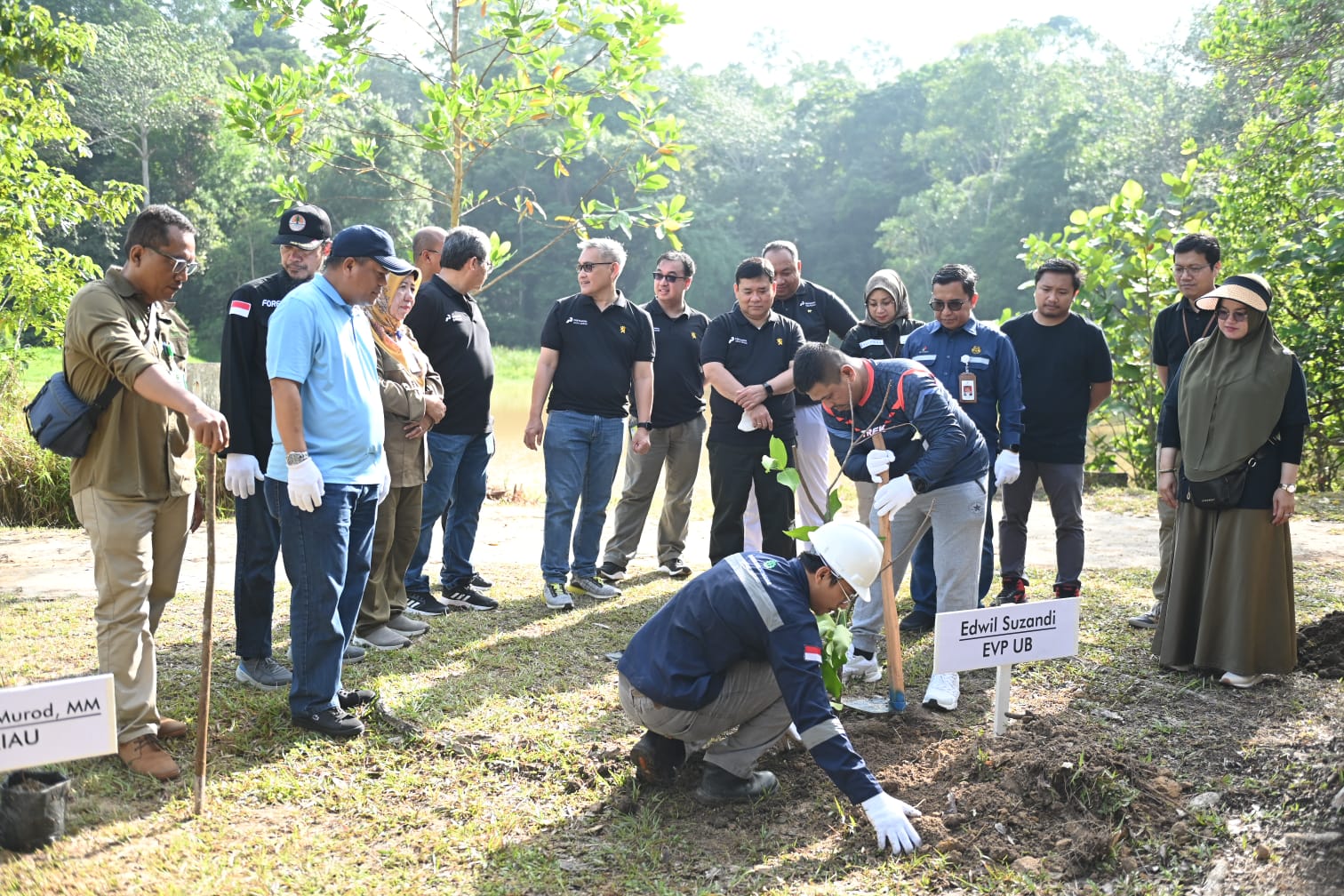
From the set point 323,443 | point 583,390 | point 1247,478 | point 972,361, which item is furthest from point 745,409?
point 323,443

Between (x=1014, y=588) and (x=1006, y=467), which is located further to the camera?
(x=1014, y=588)

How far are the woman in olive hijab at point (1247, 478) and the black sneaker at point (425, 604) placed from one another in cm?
371

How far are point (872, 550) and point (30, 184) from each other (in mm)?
8716

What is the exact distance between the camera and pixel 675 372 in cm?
661

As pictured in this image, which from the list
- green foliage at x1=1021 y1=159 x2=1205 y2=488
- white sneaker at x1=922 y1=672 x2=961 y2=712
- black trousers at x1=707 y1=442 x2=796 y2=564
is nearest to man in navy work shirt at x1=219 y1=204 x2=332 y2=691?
black trousers at x1=707 y1=442 x2=796 y2=564

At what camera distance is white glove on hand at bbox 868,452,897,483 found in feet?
14.1

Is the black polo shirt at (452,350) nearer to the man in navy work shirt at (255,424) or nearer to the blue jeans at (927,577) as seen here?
the man in navy work shirt at (255,424)

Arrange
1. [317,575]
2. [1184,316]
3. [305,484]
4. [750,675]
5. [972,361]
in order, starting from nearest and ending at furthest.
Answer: [750,675] → [305,484] → [317,575] → [972,361] → [1184,316]

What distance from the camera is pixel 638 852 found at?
10.9 feet

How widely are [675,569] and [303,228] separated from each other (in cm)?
331

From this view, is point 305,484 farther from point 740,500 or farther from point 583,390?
point 740,500

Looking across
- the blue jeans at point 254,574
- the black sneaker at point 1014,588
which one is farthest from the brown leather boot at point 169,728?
the black sneaker at point 1014,588

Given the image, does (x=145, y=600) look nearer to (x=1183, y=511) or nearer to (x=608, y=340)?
(x=608, y=340)

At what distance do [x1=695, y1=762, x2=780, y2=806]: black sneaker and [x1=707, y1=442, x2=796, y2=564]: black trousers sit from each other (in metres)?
2.16
